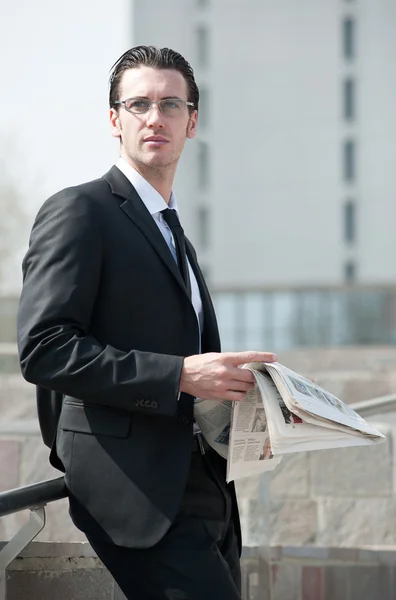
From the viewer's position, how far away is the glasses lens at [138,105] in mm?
2836

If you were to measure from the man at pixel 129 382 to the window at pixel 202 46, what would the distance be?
66219 mm

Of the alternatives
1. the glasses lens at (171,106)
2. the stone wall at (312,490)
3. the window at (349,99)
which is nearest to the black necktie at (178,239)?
the glasses lens at (171,106)

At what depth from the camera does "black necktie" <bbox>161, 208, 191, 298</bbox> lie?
2.82m

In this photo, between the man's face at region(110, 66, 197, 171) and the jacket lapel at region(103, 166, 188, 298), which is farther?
the man's face at region(110, 66, 197, 171)

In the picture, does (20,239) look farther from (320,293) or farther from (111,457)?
(111,457)

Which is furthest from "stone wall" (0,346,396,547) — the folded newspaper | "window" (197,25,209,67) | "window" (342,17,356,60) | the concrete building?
"window" (342,17,356,60)

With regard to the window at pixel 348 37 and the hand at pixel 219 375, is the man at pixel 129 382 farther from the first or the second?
the window at pixel 348 37

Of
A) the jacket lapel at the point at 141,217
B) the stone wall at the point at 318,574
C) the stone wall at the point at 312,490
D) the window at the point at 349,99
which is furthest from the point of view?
the window at the point at 349,99

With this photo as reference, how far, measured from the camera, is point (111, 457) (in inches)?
101

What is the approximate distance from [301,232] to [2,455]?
6377 cm

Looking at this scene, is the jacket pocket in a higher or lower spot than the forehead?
lower

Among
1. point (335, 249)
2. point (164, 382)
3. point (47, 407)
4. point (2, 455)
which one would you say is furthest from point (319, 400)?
point (335, 249)

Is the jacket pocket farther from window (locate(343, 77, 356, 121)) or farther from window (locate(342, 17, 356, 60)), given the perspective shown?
window (locate(342, 17, 356, 60))

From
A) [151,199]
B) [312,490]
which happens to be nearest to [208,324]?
[151,199]
